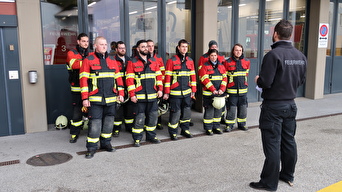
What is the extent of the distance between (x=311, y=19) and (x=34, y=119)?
360 inches

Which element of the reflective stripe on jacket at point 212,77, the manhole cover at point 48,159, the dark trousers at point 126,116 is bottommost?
the manhole cover at point 48,159

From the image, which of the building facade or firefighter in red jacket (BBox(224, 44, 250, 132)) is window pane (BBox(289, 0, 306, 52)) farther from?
firefighter in red jacket (BBox(224, 44, 250, 132))

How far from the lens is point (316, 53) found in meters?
10.3

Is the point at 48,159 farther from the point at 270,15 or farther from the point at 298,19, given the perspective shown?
the point at 298,19

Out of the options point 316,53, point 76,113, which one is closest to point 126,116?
point 76,113

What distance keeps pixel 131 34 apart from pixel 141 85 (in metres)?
2.57

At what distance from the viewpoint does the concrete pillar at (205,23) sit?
8.12 metres

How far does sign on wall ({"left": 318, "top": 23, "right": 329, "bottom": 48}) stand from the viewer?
10273mm

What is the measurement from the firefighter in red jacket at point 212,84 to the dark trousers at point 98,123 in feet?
6.60

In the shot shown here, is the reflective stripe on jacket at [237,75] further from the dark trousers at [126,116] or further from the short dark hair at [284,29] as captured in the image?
the short dark hair at [284,29]

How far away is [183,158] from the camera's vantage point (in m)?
5.08

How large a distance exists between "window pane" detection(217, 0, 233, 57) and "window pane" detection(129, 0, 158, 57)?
2.09 m

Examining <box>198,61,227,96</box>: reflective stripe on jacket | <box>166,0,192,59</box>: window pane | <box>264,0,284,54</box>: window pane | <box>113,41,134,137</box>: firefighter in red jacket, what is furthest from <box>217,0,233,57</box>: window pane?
<box>113,41,134,137</box>: firefighter in red jacket

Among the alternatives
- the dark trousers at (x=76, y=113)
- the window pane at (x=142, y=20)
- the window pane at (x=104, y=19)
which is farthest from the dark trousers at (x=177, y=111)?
the window pane at (x=104, y=19)
